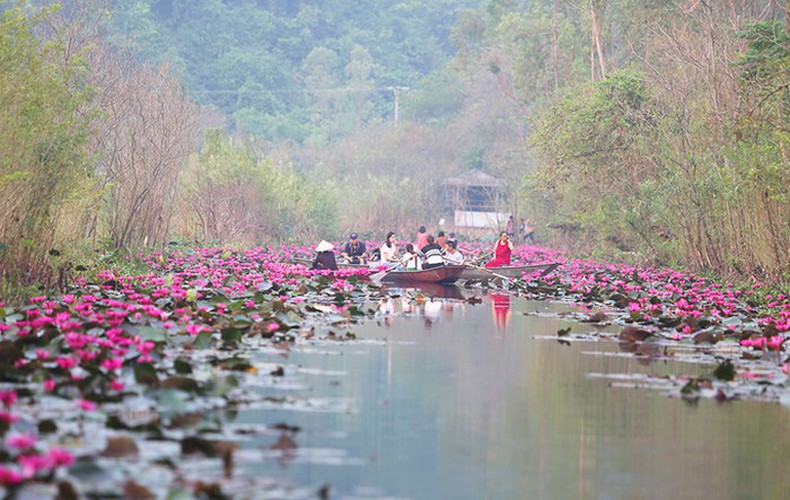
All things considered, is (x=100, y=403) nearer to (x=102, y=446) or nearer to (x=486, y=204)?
(x=102, y=446)

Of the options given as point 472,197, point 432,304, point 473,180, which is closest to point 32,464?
point 432,304

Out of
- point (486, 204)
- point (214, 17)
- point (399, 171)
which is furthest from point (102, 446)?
point (214, 17)

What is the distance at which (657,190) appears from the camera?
30188mm

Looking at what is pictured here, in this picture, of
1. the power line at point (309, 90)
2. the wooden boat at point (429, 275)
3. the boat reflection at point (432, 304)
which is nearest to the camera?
the boat reflection at point (432, 304)

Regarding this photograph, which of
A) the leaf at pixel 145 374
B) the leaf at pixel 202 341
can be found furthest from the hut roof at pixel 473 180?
the leaf at pixel 145 374

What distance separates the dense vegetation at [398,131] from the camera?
65.4 feet

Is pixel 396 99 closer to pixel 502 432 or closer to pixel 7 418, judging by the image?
pixel 502 432

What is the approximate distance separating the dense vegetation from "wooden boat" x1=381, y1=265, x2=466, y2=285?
15.9 feet

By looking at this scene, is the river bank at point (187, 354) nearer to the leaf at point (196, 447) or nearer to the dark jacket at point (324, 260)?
the leaf at point (196, 447)

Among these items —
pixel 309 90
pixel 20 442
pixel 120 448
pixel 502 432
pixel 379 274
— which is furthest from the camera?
pixel 309 90

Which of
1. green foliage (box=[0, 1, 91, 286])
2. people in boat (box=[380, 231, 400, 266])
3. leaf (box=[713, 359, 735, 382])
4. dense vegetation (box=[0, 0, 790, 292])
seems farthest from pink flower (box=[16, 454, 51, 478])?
people in boat (box=[380, 231, 400, 266])

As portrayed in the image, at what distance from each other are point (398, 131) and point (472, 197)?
10954 mm

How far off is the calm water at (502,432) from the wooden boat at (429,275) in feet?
45.5

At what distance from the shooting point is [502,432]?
979 cm
